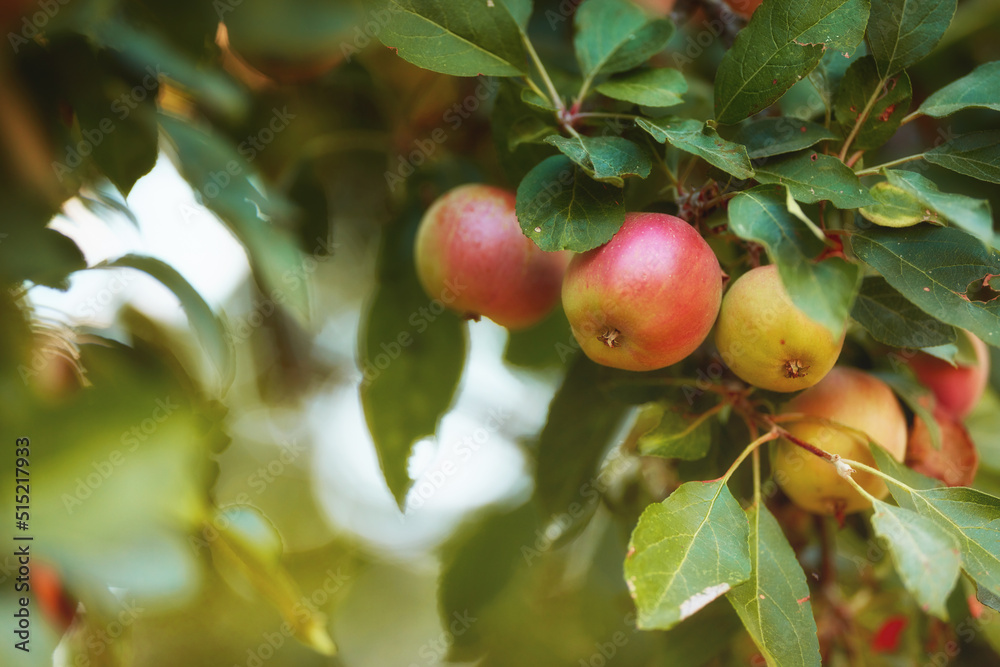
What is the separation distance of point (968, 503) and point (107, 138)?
42.3 inches

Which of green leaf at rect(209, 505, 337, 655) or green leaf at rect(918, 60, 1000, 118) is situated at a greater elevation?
green leaf at rect(918, 60, 1000, 118)

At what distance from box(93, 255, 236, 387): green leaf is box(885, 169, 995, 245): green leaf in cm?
77

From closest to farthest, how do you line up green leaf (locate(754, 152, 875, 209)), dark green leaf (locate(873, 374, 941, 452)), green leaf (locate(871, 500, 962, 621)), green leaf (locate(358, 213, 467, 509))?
green leaf (locate(871, 500, 962, 621)) < green leaf (locate(754, 152, 875, 209)) < dark green leaf (locate(873, 374, 941, 452)) < green leaf (locate(358, 213, 467, 509))

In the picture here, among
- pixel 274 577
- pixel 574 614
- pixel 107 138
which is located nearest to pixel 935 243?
pixel 274 577

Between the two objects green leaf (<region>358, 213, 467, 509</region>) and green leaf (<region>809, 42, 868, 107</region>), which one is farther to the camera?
green leaf (<region>358, 213, 467, 509</region>)

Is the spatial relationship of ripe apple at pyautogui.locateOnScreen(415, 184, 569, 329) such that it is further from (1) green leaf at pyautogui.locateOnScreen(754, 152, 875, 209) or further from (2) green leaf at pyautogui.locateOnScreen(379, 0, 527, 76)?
(1) green leaf at pyautogui.locateOnScreen(754, 152, 875, 209)

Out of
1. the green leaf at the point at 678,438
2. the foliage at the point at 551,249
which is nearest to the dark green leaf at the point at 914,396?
the foliage at the point at 551,249

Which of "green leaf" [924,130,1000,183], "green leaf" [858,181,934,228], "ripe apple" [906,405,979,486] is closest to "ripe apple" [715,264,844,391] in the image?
"green leaf" [858,181,934,228]

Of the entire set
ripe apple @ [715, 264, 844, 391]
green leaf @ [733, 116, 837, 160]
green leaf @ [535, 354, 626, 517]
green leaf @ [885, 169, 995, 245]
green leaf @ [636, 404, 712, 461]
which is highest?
green leaf @ [733, 116, 837, 160]

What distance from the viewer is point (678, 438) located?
0.83 meters

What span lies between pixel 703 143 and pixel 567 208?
0.47 feet

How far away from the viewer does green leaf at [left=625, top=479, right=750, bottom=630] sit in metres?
0.62

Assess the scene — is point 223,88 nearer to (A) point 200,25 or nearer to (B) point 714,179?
(A) point 200,25

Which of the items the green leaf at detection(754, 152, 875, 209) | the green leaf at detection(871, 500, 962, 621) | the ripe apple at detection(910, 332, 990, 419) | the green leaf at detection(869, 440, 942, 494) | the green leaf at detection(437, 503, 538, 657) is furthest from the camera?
the green leaf at detection(437, 503, 538, 657)
